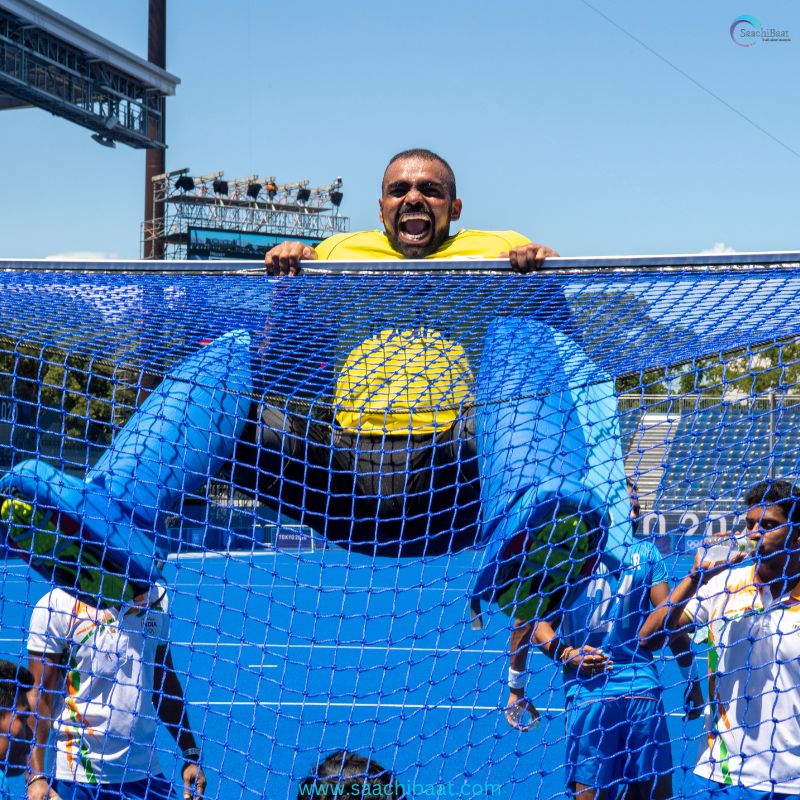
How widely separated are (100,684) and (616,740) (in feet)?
6.38

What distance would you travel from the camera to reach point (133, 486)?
10.0 feet

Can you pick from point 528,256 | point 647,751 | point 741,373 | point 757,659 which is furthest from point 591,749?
point 528,256

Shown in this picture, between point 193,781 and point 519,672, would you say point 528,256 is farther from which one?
point 193,781

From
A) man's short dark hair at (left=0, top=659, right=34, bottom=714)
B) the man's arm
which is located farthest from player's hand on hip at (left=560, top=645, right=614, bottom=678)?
man's short dark hair at (left=0, top=659, right=34, bottom=714)

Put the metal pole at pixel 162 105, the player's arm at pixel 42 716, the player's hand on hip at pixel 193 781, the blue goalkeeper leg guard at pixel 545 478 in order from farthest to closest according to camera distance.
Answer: the metal pole at pixel 162 105
the player's hand on hip at pixel 193 781
the player's arm at pixel 42 716
the blue goalkeeper leg guard at pixel 545 478

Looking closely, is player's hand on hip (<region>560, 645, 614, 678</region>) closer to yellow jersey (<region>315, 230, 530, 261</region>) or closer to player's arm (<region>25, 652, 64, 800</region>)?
yellow jersey (<region>315, 230, 530, 261</region>)

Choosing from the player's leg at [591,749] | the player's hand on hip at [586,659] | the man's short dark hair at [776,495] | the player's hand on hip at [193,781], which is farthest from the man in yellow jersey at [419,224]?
the player's hand on hip at [193,781]

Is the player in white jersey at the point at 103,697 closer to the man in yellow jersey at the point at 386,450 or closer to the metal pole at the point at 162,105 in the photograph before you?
the man in yellow jersey at the point at 386,450

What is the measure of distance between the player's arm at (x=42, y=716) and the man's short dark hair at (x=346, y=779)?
3.68ft

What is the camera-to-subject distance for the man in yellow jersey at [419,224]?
3725 millimetres

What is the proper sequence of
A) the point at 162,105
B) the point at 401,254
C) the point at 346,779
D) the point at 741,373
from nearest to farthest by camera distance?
the point at 346,779, the point at 741,373, the point at 401,254, the point at 162,105

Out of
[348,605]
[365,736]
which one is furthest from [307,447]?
[348,605]

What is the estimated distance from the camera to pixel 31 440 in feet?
39.9

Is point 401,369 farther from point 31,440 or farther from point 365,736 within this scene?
point 31,440
